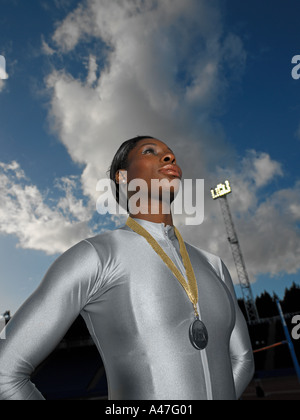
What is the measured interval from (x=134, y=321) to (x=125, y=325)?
0.03 metres

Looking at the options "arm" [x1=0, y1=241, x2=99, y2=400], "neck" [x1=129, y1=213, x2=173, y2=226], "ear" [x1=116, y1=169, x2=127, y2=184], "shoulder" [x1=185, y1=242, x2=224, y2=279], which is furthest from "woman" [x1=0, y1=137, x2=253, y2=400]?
"ear" [x1=116, y1=169, x2=127, y2=184]

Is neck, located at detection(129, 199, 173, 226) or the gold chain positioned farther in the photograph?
neck, located at detection(129, 199, 173, 226)

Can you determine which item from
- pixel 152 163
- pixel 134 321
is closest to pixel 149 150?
pixel 152 163

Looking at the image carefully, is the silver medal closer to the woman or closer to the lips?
the woman

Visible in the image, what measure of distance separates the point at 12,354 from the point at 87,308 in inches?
11.7

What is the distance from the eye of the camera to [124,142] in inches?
70.7

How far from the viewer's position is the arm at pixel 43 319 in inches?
37.4

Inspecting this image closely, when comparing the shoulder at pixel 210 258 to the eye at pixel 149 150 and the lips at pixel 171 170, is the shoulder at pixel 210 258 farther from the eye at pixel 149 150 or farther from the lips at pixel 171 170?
the eye at pixel 149 150

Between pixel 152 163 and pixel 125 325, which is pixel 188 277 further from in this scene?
pixel 152 163

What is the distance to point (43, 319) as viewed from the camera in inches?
40.0

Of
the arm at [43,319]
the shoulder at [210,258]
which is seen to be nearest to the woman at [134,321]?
the arm at [43,319]

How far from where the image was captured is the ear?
171 cm

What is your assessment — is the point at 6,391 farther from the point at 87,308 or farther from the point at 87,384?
the point at 87,384
